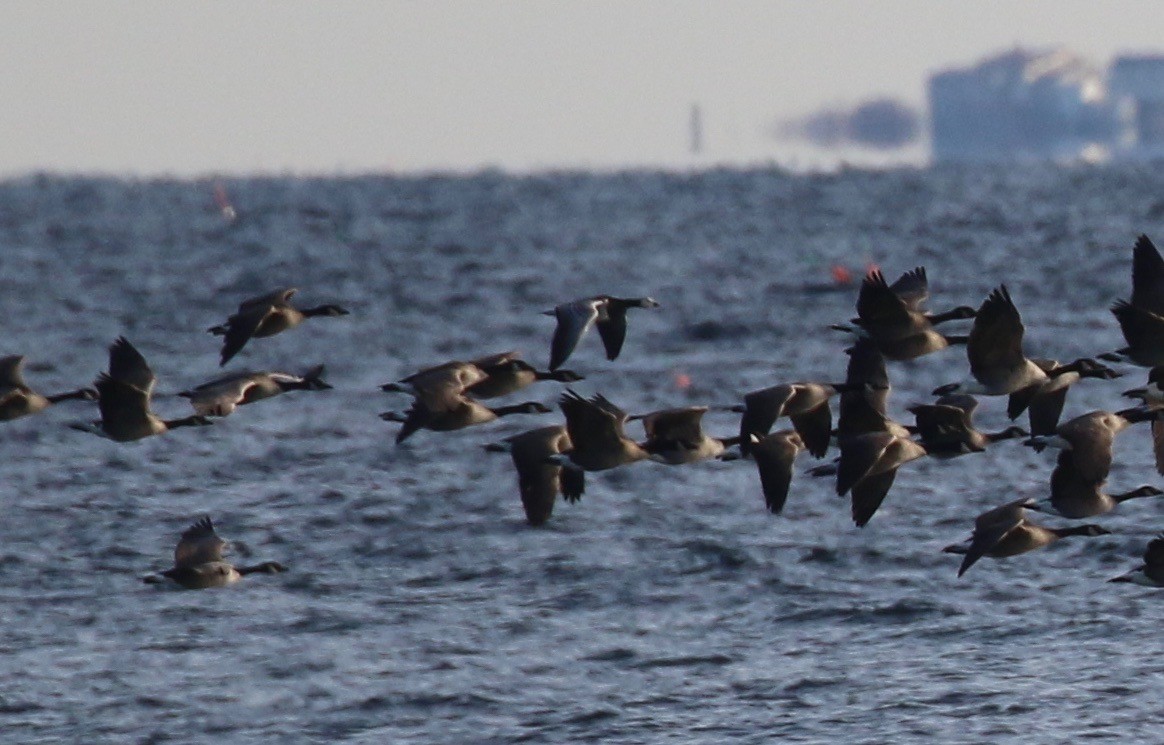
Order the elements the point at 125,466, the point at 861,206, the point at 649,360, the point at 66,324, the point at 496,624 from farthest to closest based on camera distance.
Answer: the point at 861,206 < the point at 66,324 < the point at 649,360 < the point at 125,466 < the point at 496,624

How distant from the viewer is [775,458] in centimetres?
1625

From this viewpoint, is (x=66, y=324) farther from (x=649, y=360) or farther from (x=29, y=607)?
(x=29, y=607)

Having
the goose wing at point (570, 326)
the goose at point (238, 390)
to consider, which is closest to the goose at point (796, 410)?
the goose wing at point (570, 326)

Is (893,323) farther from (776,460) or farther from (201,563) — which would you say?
(201,563)

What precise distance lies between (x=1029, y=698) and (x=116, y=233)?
8095cm

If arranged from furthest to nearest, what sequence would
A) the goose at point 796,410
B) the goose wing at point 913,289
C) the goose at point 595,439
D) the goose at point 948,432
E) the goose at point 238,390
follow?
the goose wing at point 913,289
the goose at point 238,390
the goose at point 948,432
the goose at point 796,410
the goose at point 595,439

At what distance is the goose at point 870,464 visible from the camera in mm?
15625

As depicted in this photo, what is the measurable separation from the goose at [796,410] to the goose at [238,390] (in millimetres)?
2914

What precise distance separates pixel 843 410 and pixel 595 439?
171 cm

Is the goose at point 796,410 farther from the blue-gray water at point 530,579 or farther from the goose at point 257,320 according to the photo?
the goose at point 257,320

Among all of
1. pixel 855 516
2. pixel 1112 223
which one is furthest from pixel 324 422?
pixel 1112 223

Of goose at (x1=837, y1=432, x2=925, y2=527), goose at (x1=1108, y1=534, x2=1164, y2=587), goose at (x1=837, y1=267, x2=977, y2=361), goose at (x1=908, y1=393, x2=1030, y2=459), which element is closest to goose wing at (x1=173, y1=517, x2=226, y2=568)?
goose at (x1=837, y1=432, x2=925, y2=527)

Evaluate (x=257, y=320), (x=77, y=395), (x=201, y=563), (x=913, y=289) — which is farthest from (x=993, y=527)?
(x=77, y=395)

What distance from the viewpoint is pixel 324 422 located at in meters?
33.2
